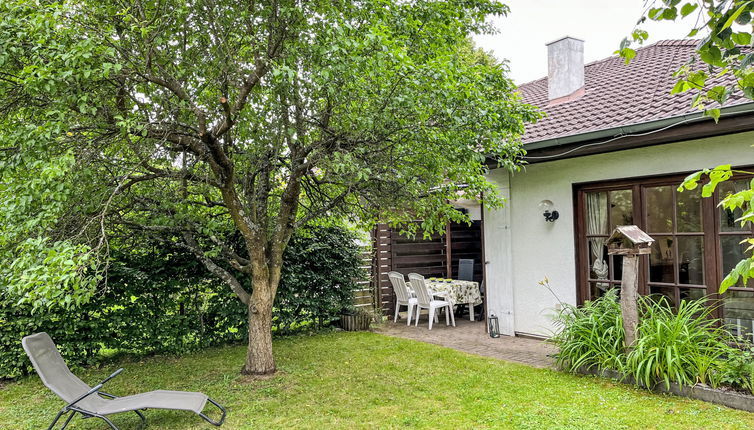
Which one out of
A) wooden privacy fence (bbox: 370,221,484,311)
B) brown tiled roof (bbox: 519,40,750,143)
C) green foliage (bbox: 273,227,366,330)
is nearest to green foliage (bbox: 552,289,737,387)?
brown tiled roof (bbox: 519,40,750,143)

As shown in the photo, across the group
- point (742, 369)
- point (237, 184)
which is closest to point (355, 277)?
point (237, 184)

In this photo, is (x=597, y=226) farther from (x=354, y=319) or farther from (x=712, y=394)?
(x=354, y=319)

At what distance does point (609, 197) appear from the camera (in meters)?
6.98

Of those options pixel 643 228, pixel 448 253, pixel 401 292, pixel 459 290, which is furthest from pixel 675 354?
pixel 448 253

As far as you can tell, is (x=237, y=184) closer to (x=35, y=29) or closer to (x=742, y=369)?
(x=35, y=29)

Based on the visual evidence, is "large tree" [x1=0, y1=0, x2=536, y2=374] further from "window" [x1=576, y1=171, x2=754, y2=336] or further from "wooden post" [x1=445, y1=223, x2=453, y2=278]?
"wooden post" [x1=445, y1=223, x2=453, y2=278]

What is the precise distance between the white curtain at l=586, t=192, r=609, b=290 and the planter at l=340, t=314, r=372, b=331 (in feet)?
13.3

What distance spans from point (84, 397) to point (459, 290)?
6791 mm

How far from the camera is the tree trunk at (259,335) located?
5.98 m

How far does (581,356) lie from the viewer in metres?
5.58

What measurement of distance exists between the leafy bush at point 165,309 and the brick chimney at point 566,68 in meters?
5.06

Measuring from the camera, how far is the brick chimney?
9.16 metres

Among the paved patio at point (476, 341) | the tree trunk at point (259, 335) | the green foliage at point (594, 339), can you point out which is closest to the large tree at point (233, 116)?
the tree trunk at point (259, 335)

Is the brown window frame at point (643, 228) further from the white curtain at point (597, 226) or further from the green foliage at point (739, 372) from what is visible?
the green foliage at point (739, 372)
